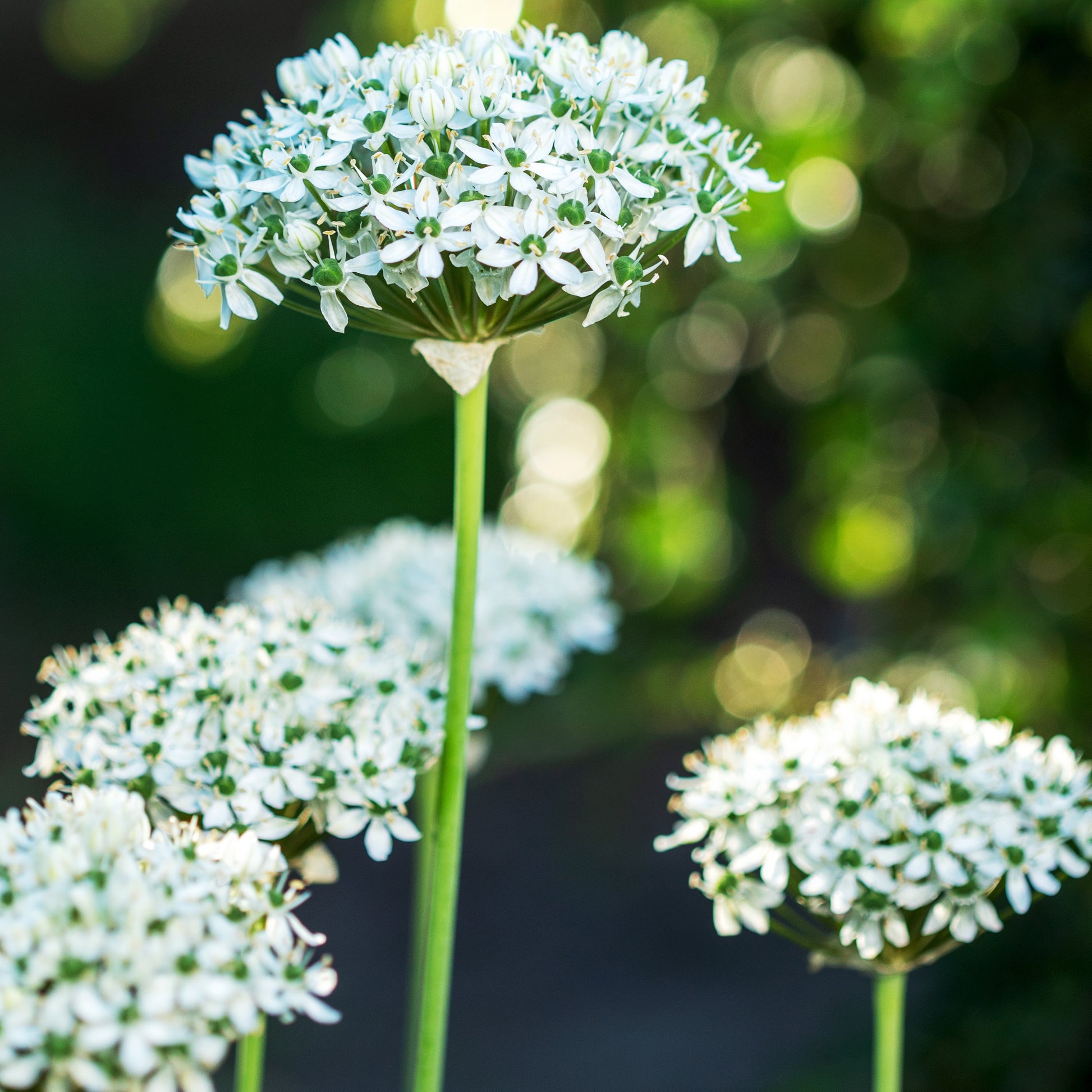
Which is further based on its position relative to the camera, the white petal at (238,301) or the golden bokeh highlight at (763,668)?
the golden bokeh highlight at (763,668)

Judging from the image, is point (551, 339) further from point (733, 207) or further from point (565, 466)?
point (733, 207)

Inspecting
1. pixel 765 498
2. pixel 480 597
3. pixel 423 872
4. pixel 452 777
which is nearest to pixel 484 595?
pixel 480 597

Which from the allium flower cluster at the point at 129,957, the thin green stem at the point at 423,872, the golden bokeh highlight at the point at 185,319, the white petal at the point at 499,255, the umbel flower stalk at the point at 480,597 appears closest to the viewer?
the allium flower cluster at the point at 129,957

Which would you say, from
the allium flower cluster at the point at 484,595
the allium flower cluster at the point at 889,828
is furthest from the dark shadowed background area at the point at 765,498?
the allium flower cluster at the point at 889,828

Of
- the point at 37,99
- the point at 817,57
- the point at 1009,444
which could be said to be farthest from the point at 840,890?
the point at 37,99

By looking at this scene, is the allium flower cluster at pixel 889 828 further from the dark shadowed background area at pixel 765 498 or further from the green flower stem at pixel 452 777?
the dark shadowed background area at pixel 765 498

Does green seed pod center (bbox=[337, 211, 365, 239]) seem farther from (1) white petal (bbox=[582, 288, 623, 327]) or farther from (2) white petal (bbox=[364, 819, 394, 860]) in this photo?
(2) white petal (bbox=[364, 819, 394, 860])
